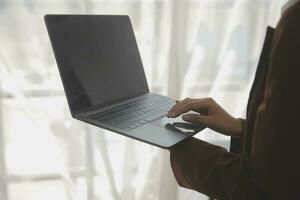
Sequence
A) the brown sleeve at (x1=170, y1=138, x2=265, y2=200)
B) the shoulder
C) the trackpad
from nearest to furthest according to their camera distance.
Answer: the shoulder < the brown sleeve at (x1=170, y1=138, x2=265, y2=200) < the trackpad

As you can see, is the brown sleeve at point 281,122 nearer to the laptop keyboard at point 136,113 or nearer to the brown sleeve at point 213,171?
the brown sleeve at point 213,171

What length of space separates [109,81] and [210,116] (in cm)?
28

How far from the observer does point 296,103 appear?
0.53 meters

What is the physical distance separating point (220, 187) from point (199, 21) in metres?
0.74

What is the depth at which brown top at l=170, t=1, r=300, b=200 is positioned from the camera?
52cm

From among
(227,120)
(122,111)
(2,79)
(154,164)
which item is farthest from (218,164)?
(2,79)

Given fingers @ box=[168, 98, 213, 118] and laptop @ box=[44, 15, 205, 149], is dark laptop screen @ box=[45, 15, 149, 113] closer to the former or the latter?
laptop @ box=[44, 15, 205, 149]

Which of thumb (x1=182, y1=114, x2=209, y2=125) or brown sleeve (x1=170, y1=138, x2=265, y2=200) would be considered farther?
thumb (x1=182, y1=114, x2=209, y2=125)

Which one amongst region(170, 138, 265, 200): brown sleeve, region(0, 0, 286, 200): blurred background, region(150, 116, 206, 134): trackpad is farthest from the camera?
region(0, 0, 286, 200): blurred background

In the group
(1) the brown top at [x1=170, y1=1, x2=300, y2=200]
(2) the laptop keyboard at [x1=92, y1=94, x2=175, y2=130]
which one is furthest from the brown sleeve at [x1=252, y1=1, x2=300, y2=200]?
(2) the laptop keyboard at [x1=92, y1=94, x2=175, y2=130]

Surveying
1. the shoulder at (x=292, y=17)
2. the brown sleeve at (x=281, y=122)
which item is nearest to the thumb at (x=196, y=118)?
the brown sleeve at (x=281, y=122)

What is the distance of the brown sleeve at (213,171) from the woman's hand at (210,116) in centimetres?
6

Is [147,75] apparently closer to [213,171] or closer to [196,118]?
[196,118]

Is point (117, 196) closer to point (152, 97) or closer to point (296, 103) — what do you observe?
point (152, 97)
